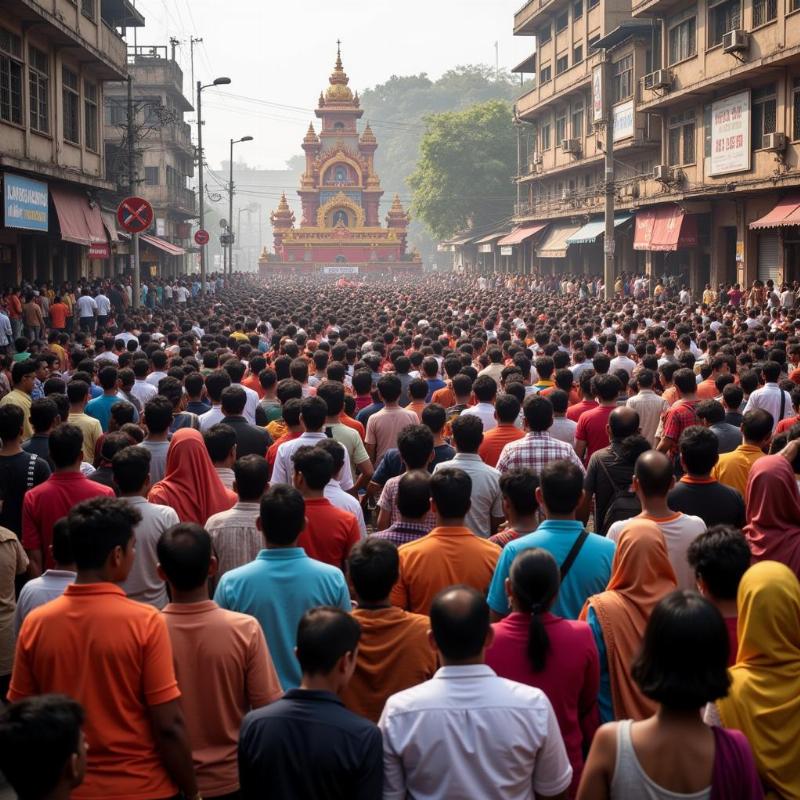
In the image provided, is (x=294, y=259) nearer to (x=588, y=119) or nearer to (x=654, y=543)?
(x=588, y=119)

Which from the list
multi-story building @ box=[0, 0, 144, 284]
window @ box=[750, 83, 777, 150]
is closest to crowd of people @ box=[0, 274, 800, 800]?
multi-story building @ box=[0, 0, 144, 284]

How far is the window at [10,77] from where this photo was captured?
20.8 meters

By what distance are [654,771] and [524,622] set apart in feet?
3.11

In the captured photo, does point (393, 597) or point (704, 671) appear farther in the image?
point (393, 597)

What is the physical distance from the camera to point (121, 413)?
7629 millimetres

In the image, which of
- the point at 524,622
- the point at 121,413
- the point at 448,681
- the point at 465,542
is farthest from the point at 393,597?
the point at 121,413

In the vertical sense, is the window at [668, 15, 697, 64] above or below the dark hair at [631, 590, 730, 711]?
above

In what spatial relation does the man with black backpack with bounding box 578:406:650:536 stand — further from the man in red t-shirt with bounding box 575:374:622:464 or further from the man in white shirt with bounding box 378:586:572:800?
the man in white shirt with bounding box 378:586:572:800

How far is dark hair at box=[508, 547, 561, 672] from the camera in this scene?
370 centimetres

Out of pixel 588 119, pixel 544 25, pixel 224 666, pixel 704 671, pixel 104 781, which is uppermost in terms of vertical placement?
pixel 544 25

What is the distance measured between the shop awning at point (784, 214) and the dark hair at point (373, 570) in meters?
21.7

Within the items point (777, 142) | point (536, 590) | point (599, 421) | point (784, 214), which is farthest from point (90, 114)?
point (536, 590)

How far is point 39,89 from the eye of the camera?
2369 centimetres

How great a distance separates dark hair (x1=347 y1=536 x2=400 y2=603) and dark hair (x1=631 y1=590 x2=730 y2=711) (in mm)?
1224
